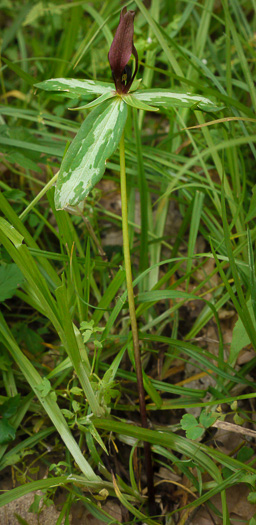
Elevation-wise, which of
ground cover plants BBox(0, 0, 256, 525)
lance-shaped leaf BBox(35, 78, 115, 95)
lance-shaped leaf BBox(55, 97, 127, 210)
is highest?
lance-shaped leaf BBox(35, 78, 115, 95)

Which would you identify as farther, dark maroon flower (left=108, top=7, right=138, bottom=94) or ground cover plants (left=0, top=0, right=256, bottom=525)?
ground cover plants (left=0, top=0, right=256, bottom=525)

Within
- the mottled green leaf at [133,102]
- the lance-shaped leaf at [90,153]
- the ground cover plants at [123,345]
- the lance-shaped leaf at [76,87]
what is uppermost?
the lance-shaped leaf at [76,87]

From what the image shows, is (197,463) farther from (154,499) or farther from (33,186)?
(33,186)

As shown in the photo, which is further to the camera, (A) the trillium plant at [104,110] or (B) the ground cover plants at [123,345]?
(B) the ground cover plants at [123,345]

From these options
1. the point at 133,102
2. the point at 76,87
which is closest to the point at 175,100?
the point at 133,102

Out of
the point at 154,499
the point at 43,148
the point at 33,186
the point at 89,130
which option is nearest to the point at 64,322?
the point at 89,130
